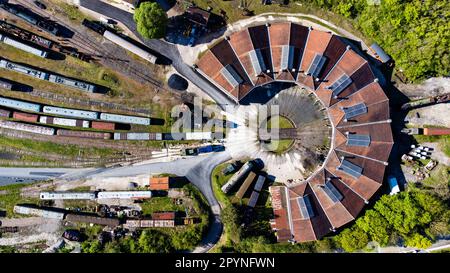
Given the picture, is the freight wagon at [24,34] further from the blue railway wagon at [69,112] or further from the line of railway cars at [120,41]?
the blue railway wagon at [69,112]

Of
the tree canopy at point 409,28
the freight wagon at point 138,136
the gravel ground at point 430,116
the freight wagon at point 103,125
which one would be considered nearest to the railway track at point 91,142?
the freight wagon at point 138,136

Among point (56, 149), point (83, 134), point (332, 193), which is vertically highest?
point (83, 134)

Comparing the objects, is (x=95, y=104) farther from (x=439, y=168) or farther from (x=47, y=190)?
(x=439, y=168)

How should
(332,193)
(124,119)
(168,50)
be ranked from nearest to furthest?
(332,193) < (124,119) < (168,50)

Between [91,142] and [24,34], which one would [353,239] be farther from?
[24,34]

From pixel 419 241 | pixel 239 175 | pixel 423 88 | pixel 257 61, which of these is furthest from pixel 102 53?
pixel 419 241

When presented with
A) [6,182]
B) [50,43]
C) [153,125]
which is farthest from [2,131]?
[153,125]

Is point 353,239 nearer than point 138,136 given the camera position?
Yes
